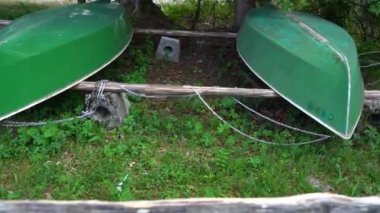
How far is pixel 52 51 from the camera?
15.7 feet

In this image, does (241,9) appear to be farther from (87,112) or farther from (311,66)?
(87,112)

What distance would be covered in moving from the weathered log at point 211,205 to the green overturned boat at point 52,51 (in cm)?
233

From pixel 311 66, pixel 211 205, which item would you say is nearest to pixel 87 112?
pixel 311 66

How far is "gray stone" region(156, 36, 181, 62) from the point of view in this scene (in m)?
6.58

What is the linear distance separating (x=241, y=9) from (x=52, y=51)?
303 cm

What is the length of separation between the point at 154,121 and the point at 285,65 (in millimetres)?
1304

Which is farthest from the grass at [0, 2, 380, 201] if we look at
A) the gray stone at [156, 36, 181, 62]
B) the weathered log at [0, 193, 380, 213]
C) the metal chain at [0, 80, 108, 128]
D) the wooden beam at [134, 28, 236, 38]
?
the wooden beam at [134, 28, 236, 38]

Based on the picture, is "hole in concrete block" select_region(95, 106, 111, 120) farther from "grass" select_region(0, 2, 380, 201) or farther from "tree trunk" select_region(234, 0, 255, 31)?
"tree trunk" select_region(234, 0, 255, 31)

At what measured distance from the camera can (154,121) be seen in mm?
4879

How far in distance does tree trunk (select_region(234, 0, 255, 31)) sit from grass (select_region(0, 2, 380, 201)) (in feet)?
7.32

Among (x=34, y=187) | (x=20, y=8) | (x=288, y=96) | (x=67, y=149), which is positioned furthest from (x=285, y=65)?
(x=20, y=8)

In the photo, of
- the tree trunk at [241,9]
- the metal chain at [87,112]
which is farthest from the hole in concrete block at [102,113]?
the tree trunk at [241,9]

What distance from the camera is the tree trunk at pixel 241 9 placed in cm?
693

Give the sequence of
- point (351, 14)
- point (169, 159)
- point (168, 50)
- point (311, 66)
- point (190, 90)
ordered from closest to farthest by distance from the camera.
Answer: point (169, 159)
point (311, 66)
point (190, 90)
point (168, 50)
point (351, 14)
